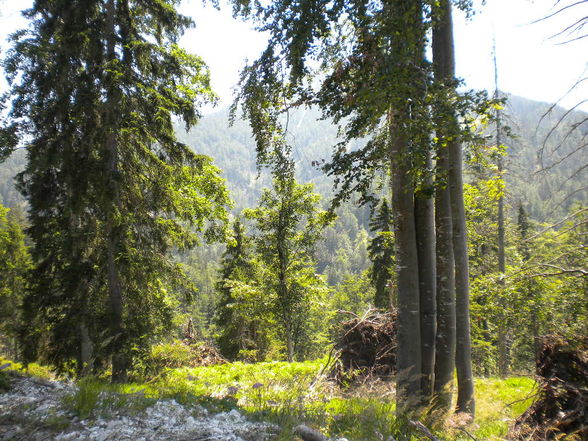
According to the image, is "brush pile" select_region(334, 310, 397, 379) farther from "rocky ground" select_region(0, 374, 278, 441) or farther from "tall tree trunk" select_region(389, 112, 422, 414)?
"rocky ground" select_region(0, 374, 278, 441)

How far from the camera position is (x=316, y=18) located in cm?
390

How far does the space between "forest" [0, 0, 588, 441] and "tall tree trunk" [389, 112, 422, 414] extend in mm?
23

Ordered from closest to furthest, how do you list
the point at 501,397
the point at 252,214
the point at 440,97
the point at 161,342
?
the point at 440,97 → the point at 501,397 → the point at 161,342 → the point at 252,214

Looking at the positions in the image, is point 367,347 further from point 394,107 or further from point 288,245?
point 288,245

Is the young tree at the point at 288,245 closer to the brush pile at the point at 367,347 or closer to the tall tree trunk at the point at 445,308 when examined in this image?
the brush pile at the point at 367,347

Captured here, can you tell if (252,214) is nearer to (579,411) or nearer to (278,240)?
(278,240)

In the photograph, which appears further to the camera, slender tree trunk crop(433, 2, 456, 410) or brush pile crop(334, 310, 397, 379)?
brush pile crop(334, 310, 397, 379)

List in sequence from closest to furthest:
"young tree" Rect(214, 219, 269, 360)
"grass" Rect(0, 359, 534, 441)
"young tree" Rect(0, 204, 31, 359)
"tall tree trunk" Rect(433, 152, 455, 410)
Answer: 1. "grass" Rect(0, 359, 534, 441)
2. "tall tree trunk" Rect(433, 152, 455, 410)
3. "young tree" Rect(214, 219, 269, 360)
4. "young tree" Rect(0, 204, 31, 359)

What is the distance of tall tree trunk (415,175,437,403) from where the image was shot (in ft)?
16.4

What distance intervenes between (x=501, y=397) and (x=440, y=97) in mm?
7047

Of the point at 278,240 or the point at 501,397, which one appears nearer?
the point at 501,397

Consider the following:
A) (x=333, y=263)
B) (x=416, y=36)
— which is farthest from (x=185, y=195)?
(x=333, y=263)

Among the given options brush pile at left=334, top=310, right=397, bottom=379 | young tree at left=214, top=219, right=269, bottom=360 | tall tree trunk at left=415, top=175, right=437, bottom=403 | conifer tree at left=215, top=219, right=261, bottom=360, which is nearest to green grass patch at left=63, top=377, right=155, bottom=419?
tall tree trunk at left=415, top=175, right=437, bottom=403

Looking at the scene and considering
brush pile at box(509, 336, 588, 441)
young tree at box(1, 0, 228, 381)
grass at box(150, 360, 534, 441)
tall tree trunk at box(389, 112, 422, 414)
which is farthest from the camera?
young tree at box(1, 0, 228, 381)
